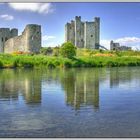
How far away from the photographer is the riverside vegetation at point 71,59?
19.1m

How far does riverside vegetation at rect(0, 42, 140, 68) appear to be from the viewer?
1910 cm

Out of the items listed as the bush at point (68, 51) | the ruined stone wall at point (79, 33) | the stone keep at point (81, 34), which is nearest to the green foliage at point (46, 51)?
the bush at point (68, 51)

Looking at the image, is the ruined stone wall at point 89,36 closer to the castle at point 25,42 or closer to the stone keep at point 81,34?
the stone keep at point 81,34

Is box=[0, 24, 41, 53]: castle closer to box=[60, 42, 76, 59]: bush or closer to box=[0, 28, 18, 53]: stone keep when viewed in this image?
box=[0, 28, 18, 53]: stone keep

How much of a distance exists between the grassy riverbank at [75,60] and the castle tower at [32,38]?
1.46 feet

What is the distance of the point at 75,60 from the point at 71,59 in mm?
176

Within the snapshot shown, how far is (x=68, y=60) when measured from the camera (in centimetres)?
1922

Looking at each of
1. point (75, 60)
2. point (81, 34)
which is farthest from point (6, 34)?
point (75, 60)

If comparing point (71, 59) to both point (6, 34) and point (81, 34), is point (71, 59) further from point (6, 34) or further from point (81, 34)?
point (6, 34)

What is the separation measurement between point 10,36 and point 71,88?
15909mm

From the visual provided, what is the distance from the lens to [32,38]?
71.9 feet

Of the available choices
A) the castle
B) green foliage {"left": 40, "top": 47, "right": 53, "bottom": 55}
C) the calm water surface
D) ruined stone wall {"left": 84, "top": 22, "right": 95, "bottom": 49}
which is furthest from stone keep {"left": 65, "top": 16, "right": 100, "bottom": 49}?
the calm water surface

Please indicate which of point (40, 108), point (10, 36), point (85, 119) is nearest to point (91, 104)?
point (40, 108)

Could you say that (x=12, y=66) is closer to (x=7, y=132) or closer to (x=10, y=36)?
(x=10, y=36)
